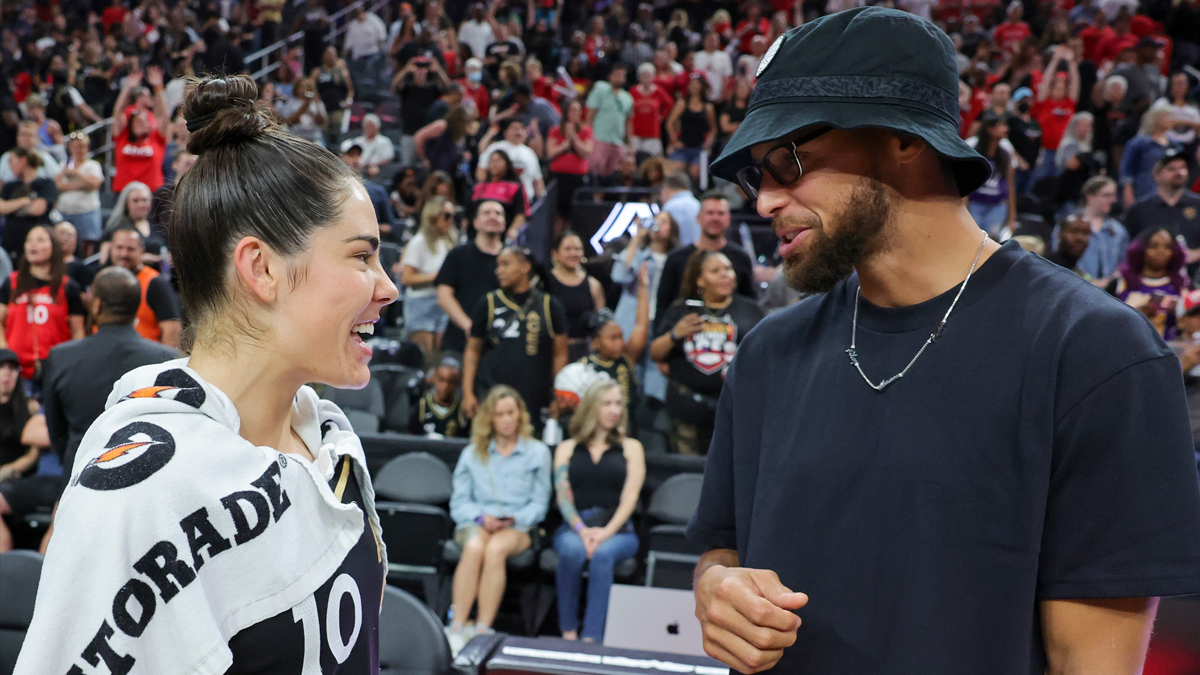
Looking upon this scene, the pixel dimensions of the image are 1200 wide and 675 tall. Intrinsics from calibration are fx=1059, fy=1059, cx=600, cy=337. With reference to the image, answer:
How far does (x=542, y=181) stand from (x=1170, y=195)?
A: 520 cm

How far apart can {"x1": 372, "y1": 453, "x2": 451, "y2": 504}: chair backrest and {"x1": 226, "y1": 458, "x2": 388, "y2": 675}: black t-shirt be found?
4145 millimetres

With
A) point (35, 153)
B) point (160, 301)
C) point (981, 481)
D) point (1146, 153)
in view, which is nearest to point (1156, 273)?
point (1146, 153)

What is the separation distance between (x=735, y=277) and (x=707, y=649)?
15.2ft

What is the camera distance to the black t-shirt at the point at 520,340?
245 inches

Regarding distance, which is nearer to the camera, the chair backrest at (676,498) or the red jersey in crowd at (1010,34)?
the chair backrest at (676,498)

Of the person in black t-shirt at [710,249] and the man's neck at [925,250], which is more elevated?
the man's neck at [925,250]

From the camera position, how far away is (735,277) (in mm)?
6008

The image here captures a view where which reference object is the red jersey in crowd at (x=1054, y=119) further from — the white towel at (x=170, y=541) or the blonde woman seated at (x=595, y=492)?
the white towel at (x=170, y=541)

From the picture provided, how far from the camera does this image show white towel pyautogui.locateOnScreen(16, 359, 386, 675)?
48.7 inches

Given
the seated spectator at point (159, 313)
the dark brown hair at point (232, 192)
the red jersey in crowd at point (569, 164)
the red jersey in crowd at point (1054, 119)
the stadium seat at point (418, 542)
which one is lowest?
the stadium seat at point (418, 542)

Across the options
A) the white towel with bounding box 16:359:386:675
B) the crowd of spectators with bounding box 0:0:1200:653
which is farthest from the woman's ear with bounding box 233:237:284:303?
the crowd of spectators with bounding box 0:0:1200:653

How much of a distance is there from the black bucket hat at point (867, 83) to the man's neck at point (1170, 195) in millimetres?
7154

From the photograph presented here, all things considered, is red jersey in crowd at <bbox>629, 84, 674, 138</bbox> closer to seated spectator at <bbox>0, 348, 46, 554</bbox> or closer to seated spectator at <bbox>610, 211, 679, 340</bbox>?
seated spectator at <bbox>610, 211, 679, 340</bbox>

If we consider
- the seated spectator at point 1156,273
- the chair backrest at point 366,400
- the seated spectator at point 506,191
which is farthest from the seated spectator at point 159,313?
the seated spectator at point 1156,273
